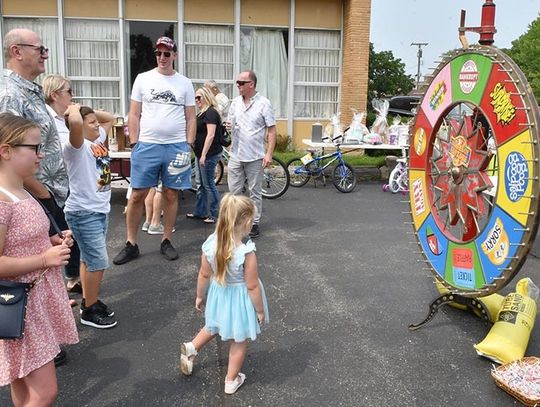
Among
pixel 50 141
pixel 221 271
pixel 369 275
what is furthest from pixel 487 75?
pixel 50 141

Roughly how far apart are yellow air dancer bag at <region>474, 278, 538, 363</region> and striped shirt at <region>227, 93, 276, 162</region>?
3.19 metres

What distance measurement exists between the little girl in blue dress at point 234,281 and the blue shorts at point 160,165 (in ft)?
7.59

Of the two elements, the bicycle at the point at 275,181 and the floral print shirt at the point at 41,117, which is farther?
the bicycle at the point at 275,181

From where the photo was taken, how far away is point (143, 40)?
12391mm

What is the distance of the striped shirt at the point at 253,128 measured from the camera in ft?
19.0

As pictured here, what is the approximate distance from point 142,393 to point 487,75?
276 centimetres

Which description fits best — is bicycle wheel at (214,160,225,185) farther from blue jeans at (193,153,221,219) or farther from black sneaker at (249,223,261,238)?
black sneaker at (249,223,261,238)

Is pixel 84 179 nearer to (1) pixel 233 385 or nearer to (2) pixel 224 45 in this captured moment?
(1) pixel 233 385

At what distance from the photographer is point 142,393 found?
2.83m

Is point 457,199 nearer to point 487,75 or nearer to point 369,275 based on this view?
point 487,75

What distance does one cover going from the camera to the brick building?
11961mm

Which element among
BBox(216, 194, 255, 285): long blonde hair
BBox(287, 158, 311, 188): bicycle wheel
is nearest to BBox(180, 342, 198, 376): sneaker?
BBox(216, 194, 255, 285): long blonde hair

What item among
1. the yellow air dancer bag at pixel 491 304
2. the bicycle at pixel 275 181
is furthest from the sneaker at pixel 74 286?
the bicycle at pixel 275 181

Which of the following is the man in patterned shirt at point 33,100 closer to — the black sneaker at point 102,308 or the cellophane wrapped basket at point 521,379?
the black sneaker at point 102,308
